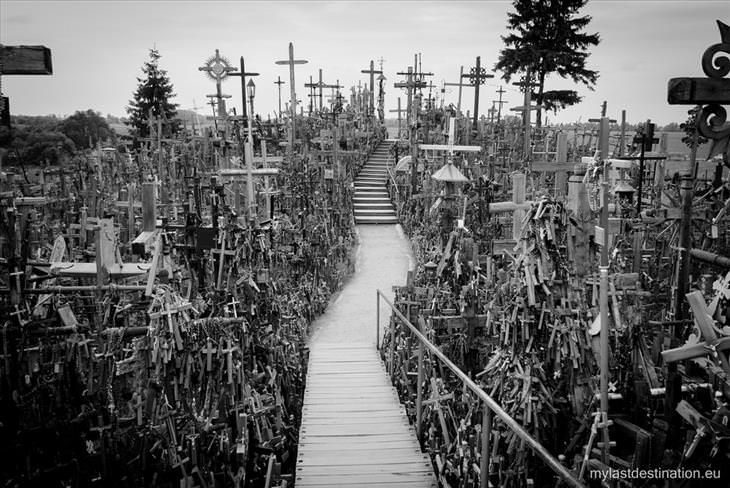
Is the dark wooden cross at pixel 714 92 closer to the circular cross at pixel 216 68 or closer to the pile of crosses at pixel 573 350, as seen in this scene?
the pile of crosses at pixel 573 350

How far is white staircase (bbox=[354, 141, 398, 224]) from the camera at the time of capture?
18125 millimetres

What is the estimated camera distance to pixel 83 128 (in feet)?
122

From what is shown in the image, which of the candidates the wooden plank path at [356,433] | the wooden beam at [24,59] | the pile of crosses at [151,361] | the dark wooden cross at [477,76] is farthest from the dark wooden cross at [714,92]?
the dark wooden cross at [477,76]

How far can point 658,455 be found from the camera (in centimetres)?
422

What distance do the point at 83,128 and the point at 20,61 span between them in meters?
37.6

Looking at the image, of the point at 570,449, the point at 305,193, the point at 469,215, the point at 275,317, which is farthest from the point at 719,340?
the point at 305,193

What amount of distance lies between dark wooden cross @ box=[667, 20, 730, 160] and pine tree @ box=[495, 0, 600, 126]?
22081 millimetres

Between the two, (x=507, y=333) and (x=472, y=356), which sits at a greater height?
(x=507, y=333)

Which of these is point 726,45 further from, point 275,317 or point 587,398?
point 275,317

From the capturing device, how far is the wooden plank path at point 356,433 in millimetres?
4977

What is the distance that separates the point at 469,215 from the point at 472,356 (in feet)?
20.0

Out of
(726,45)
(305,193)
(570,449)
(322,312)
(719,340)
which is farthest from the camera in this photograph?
(305,193)

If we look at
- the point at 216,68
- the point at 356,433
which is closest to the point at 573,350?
the point at 356,433

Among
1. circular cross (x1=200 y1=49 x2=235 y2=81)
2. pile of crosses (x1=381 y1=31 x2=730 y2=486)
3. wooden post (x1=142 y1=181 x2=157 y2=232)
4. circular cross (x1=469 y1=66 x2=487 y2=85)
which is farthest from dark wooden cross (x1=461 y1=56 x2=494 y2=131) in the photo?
wooden post (x1=142 y1=181 x2=157 y2=232)
